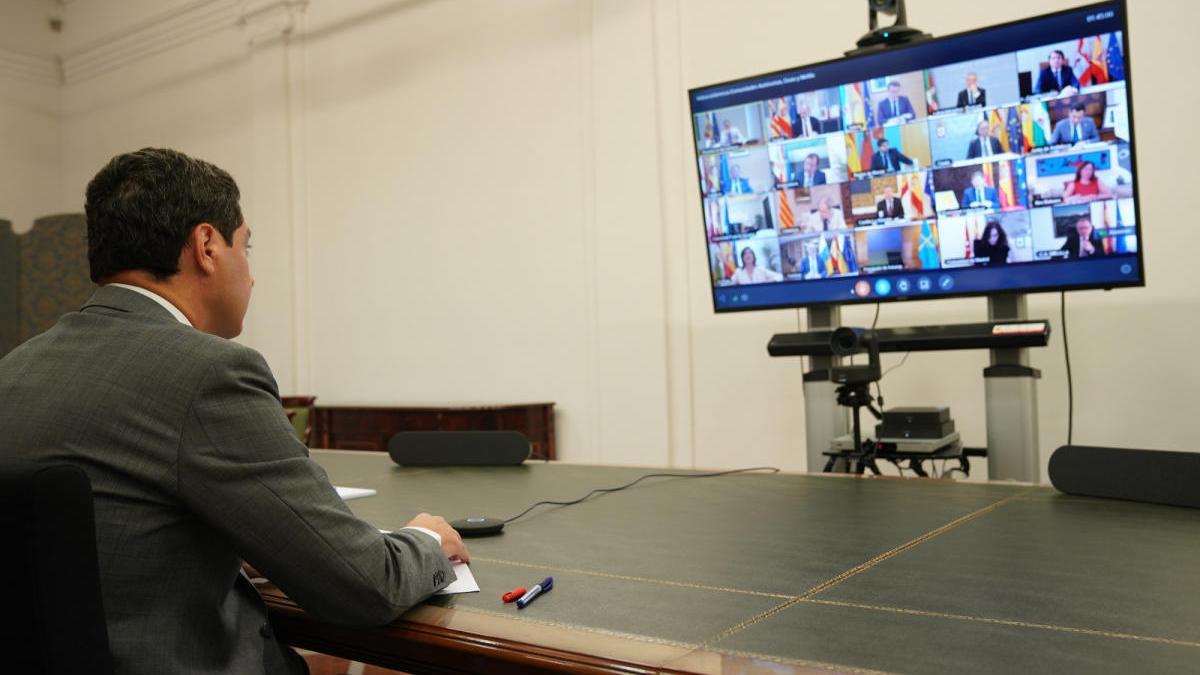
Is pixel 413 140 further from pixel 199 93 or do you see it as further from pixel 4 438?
pixel 4 438

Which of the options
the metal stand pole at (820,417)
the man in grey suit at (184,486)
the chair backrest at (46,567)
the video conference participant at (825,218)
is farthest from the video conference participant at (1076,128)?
the chair backrest at (46,567)

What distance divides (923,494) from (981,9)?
292 centimetres

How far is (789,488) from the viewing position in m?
2.25

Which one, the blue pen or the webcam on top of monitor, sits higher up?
the webcam on top of monitor

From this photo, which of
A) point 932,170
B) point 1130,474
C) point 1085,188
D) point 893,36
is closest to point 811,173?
point 932,170

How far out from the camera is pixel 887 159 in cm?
329

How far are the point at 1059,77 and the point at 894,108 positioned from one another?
1.63 ft

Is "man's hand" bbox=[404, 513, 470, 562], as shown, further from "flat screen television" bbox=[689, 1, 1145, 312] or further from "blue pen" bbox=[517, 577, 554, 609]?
"flat screen television" bbox=[689, 1, 1145, 312]

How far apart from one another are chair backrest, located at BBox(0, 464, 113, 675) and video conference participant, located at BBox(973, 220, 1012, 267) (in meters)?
2.82

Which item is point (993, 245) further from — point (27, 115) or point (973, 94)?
point (27, 115)

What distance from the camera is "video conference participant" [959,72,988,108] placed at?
312cm

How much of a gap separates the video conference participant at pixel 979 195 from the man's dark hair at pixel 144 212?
249 cm

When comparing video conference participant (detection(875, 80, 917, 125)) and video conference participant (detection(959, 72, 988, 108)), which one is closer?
video conference participant (detection(959, 72, 988, 108))

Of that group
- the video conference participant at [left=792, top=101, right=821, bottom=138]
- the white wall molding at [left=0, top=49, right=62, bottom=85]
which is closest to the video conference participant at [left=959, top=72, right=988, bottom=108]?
the video conference participant at [left=792, top=101, right=821, bottom=138]
